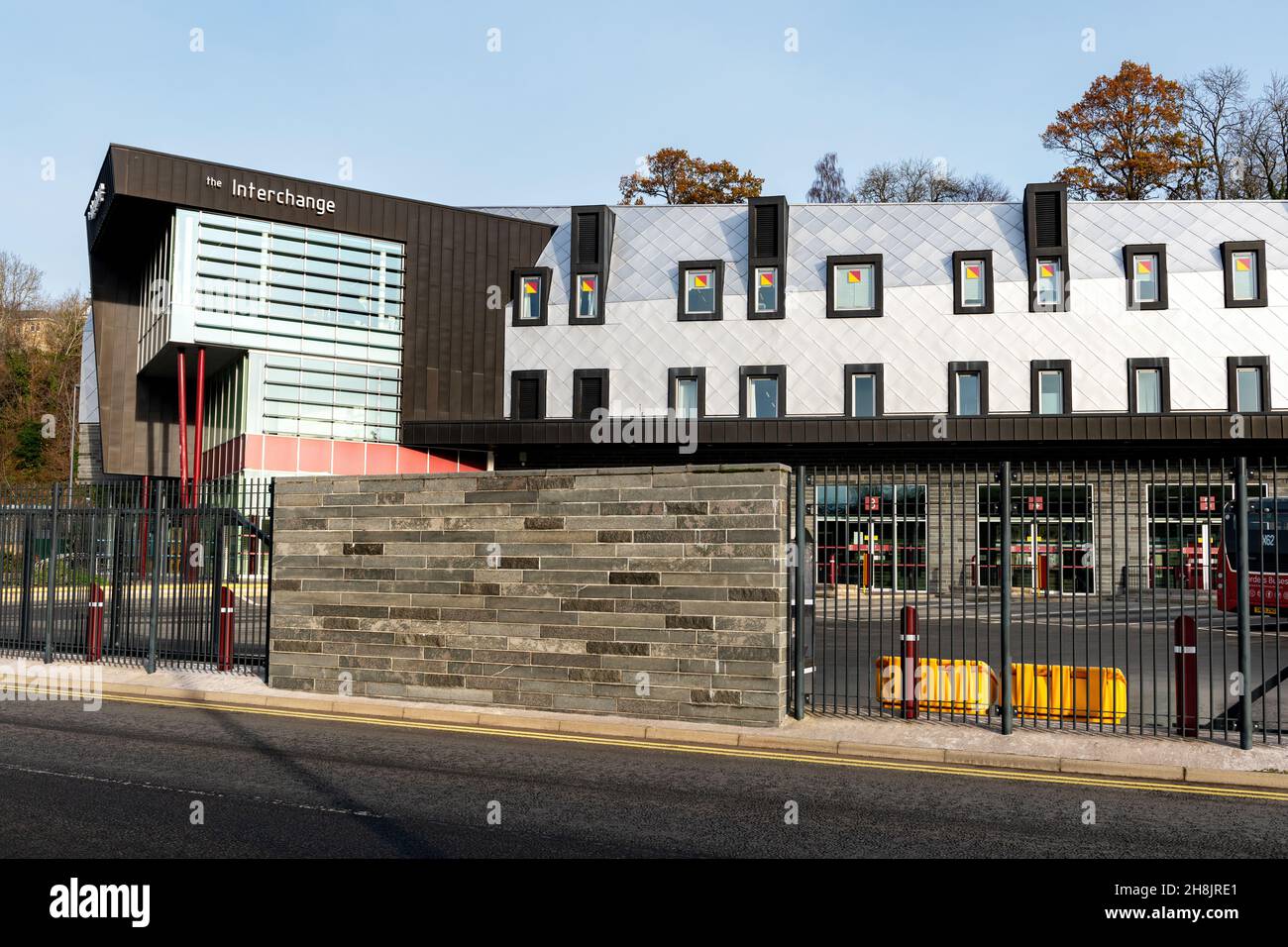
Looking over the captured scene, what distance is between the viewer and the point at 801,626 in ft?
37.8

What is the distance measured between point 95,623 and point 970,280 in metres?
29.7

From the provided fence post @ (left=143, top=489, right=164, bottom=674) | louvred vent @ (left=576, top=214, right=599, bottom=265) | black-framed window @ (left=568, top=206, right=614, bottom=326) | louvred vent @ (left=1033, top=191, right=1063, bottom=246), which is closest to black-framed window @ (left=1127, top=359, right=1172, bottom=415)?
louvred vent @ (left=1033, top=191, right=1063, bottom=246)

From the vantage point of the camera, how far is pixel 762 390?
3828cm

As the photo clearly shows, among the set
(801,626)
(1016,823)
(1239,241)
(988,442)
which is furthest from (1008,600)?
(1239,241)

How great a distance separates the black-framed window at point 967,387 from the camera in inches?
1441

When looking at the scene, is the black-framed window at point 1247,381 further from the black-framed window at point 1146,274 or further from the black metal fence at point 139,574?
the black metal fence at point 139,574

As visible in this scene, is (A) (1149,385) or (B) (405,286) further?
(B) (405,286)

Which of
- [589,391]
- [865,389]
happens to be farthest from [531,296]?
[865,389]

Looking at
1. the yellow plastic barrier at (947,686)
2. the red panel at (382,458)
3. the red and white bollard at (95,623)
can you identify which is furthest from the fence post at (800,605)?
the red panel at (382,458)

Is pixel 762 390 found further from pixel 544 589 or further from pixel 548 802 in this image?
pixel 548 802

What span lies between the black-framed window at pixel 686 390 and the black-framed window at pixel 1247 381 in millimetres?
16745
